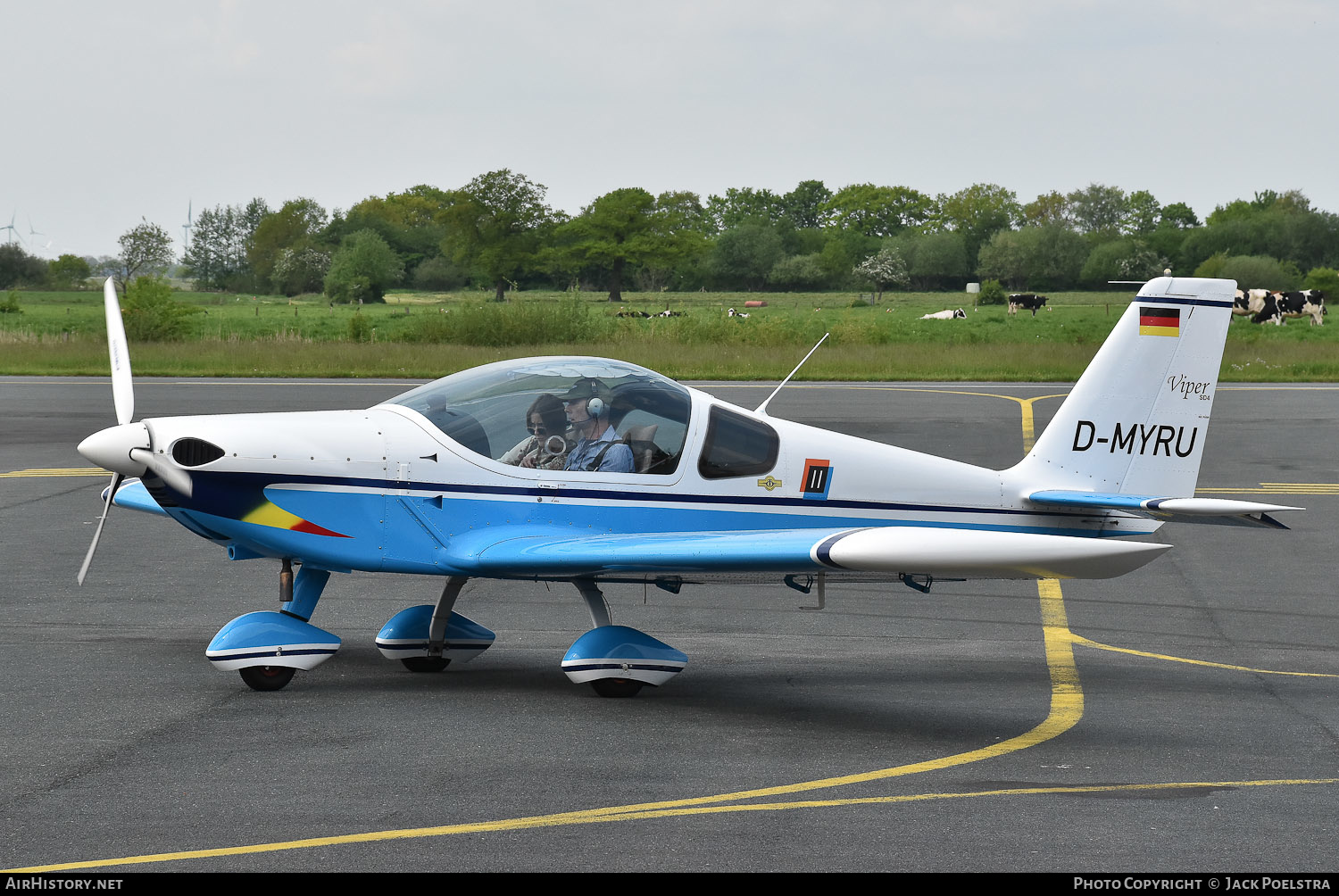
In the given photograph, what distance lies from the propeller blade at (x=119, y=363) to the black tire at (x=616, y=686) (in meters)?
3.46

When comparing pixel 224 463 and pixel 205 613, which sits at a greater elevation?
pixel 224 463

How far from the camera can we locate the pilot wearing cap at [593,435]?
7.53 m

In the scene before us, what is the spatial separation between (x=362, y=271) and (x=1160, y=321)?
9514 cm

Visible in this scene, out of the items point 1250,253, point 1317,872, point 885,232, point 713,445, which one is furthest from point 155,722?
point 885,232

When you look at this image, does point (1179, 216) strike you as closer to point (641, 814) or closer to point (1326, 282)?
point (1326, 282)

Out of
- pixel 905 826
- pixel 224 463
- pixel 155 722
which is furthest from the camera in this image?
pixel 224 463

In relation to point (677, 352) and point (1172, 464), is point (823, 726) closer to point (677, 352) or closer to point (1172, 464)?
point (1172, 464)

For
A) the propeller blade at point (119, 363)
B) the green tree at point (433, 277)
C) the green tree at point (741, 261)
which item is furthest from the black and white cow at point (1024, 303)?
the propeller blade at point (119, 363)

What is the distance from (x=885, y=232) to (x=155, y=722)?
142354 millimetres

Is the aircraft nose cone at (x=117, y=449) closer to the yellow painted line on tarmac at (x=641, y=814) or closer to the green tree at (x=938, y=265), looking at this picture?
the yellow painted line on tarmac at (x=641, y=814)

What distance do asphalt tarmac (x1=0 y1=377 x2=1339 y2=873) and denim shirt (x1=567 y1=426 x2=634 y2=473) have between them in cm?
134

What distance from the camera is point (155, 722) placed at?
6590 mm

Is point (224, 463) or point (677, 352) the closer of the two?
point (224, 463)

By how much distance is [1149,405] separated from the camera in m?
8.69
